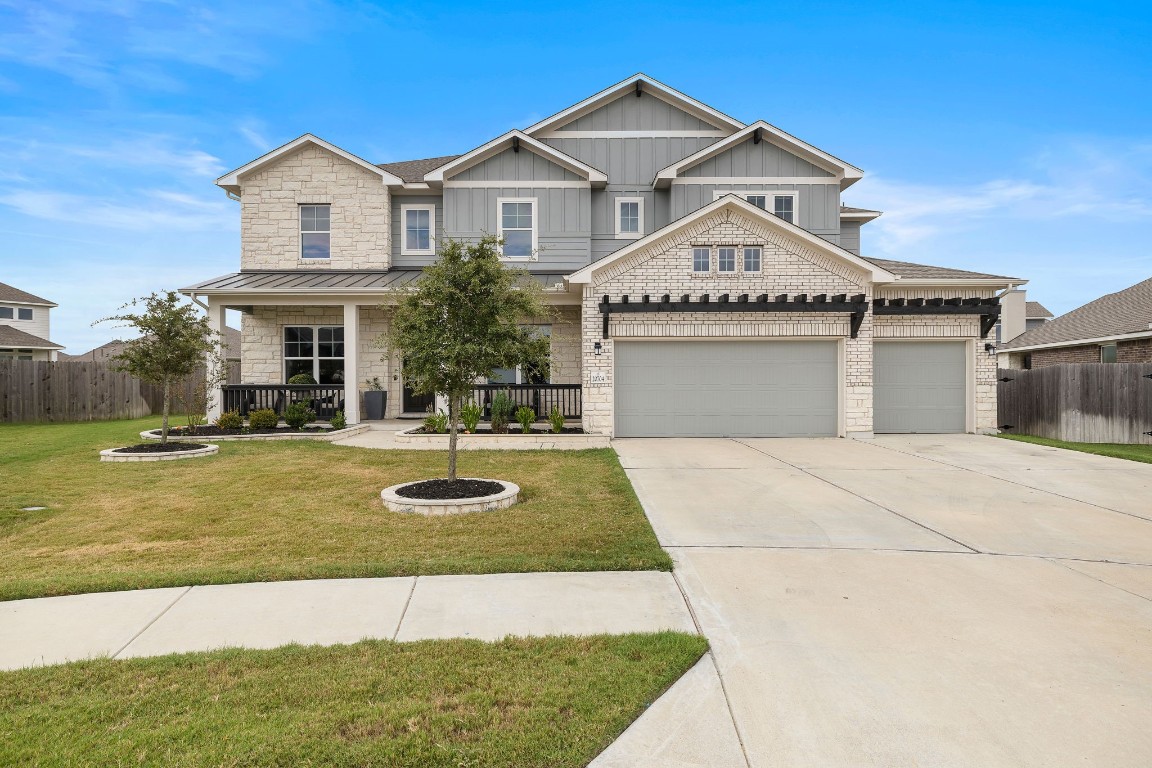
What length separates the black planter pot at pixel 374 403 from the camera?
15695 mm

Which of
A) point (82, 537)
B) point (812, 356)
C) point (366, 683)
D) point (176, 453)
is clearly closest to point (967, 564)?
point (366, 683)

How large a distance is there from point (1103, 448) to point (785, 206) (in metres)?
9.23

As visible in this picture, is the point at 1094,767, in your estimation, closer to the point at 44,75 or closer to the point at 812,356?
the point at 812,356

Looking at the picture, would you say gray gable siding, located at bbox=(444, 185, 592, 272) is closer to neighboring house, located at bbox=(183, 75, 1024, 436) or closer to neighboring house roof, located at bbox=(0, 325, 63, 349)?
neighboring house, located at bbox=(183, 75, 1024, 436)

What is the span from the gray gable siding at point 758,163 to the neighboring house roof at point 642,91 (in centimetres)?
79

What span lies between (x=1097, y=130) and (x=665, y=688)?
902 inches

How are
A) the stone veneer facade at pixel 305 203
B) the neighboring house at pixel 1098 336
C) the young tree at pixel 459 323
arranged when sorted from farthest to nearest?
the neighboring house at pixel 1098 336 < the stone veneer facade at pixel 305 203 < the young tree at pixel 459 323

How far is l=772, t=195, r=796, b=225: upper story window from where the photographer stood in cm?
1641

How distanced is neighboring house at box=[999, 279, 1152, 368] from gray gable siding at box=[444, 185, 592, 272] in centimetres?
1808

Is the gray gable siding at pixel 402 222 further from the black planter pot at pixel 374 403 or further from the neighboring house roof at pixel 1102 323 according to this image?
the neighboring house roof at pixel 1102 323

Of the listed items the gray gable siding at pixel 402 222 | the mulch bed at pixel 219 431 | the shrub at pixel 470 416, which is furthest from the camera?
the gray gable siding at pixel 402 222

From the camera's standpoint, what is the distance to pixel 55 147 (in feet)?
54.4

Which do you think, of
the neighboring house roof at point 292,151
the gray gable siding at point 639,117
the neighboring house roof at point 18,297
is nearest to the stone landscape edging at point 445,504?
the neighboring house roof at point 292,151

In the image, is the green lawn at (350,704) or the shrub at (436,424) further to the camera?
the shrub at (436,424)
